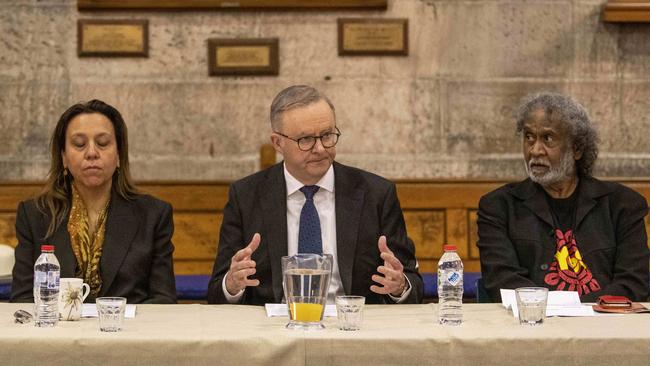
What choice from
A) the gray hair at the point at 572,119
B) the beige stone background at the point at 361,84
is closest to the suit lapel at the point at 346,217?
the gray hair at the point at 572,119

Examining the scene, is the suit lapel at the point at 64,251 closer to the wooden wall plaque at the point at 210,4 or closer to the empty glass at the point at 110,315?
the empty glass at the point at 110,315

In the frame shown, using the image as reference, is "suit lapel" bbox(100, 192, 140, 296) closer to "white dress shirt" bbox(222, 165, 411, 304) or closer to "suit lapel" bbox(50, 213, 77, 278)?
"suit lapel" bbox(50, 213, 77, 278)

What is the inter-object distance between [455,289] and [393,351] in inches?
19.2

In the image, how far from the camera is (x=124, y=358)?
8.63 ft

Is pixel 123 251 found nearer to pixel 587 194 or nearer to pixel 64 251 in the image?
pixel 64 251

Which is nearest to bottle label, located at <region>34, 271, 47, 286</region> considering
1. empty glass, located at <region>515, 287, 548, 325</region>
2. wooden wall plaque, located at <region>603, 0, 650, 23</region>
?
empty glass, located at <region>515, 287, 548, 325</region>

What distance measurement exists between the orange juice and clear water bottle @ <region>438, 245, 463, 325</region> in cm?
36

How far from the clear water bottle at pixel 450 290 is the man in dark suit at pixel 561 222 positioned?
32.3 inches

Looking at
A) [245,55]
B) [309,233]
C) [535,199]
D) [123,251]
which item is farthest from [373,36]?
[123,251]

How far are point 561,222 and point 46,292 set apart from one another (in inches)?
83.0

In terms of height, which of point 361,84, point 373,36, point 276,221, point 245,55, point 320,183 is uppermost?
point 373,36

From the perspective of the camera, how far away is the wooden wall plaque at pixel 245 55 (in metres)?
6.02

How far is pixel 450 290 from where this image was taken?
10.00ft

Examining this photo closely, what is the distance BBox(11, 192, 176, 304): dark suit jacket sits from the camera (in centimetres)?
379
